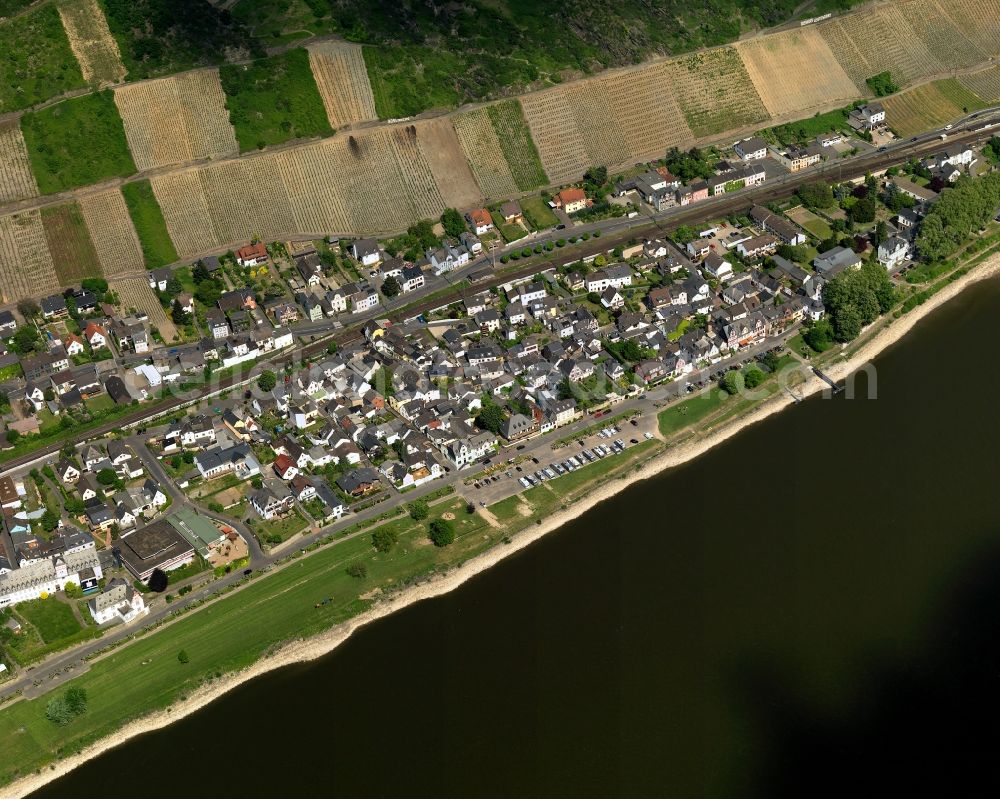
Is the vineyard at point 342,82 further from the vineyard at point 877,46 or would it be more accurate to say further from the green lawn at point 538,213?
the vineyard at point 877,46

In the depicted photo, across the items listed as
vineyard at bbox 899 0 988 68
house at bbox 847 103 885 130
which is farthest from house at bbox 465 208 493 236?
vineyard at bbox 899 0 988 68

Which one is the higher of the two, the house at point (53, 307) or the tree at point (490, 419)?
the house at point (53, 307)

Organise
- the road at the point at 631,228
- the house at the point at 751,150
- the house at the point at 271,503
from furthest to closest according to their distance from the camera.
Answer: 1. the house at the point at 751,150
2. the road at the point at 631,228
3. the house at the point at 271,503

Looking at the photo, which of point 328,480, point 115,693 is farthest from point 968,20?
point 115,693

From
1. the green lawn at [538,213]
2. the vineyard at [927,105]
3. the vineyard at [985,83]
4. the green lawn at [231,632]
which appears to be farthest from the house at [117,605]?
the vineyard at [985,83]

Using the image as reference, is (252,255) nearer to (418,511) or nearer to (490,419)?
(490,419)

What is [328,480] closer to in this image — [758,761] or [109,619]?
[109,619]

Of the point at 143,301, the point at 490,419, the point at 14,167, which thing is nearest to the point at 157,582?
the point at 490,419

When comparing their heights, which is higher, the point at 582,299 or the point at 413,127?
the point at 413,127
